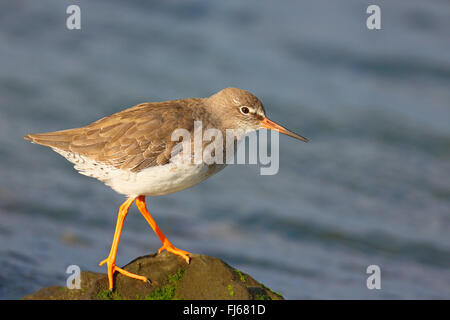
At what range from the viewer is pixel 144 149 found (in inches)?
298

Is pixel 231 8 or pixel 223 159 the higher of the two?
pixel 231 8

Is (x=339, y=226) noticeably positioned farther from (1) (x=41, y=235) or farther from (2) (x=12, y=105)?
(2) (x=12, y=105)

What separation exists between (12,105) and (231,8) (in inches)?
327

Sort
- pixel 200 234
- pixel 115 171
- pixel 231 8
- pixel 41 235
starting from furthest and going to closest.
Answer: pixel 231 8, pixel 200 234, pixel 41 235, pixel 115 171

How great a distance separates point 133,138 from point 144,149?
0.21 m

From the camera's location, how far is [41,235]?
11391mm

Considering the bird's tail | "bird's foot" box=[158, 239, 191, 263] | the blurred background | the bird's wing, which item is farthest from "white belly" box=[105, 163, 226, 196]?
the blurred background

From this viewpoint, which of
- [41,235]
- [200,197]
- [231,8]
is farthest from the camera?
[231,8]

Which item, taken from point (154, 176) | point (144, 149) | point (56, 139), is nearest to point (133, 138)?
point (144, 149)

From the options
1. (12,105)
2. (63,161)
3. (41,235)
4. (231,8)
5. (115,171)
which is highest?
(231,8)

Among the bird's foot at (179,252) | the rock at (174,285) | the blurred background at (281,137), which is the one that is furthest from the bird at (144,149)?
the blurred background at (281,137)

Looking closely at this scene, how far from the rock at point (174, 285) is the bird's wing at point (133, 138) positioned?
4.20 ft

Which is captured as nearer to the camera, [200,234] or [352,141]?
[200,234]

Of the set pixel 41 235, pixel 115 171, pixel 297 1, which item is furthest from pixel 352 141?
pixel 115 171
